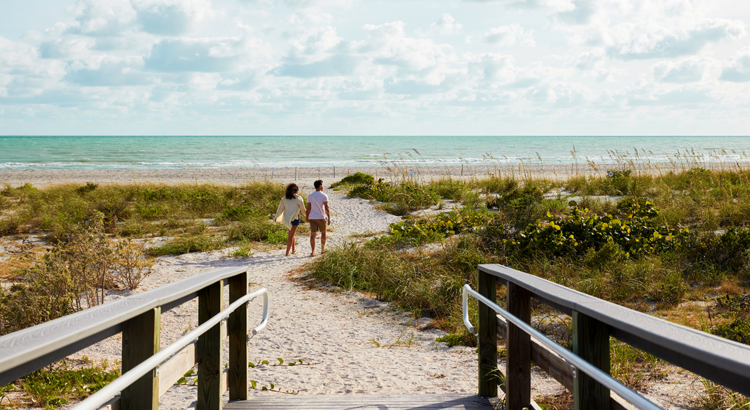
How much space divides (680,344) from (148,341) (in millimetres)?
1850

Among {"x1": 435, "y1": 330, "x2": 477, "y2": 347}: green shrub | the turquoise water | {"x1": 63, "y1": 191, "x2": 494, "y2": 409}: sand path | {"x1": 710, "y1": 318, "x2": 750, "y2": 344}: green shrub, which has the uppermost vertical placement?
the turquoise water

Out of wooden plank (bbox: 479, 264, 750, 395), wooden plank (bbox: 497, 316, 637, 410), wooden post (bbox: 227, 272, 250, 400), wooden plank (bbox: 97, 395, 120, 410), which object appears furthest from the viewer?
wooden post (bbox: 227, 272, 250, 400)

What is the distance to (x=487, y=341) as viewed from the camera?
11.8 ft

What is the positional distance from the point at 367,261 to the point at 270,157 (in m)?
49.0

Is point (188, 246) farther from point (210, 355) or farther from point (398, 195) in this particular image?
point (210, 355)

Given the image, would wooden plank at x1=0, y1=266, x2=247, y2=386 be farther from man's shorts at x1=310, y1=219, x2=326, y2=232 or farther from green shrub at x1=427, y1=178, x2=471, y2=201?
green shrub at x1=427, y1=178, x2=471, y2=201

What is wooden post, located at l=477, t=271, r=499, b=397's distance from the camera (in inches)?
140

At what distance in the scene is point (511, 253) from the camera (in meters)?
8.64

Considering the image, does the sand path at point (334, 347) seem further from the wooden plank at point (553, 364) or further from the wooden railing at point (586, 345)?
the wooden plank at point (553, 364)

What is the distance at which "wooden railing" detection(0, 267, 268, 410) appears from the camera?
1.36 meters

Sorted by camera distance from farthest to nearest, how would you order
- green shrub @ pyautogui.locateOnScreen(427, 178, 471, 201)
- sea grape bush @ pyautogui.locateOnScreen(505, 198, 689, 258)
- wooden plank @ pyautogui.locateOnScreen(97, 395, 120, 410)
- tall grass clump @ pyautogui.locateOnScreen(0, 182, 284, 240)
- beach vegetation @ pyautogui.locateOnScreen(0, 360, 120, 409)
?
green shrub @ pyautogui.locateOnScreen(427, 178, 471, 201), tall grass clump @ pyautogui.locateOnScreen(0, 182, 284, 240), sea grape bush @ pyautogui.locateOnScreen(505, 198, 689, 258), beach vegetation @ pyautogui.locateOnScreen(0, 360, 120, 409), wooden plank @ pyautogui.locateOnScreen(97, 395, 120, 410)

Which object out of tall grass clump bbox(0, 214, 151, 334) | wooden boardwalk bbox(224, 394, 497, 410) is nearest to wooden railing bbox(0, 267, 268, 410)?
wooden boardwalk bbox(224, 394, 497, 410)

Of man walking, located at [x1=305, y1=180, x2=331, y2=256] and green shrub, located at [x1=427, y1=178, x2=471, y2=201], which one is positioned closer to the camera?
man walking, located at [x1=305, y1=180, x2=331, y2=256]

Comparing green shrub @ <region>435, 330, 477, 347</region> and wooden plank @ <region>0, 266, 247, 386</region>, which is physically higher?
wooden plank @ <region>0, 266, 247, 386</region>
